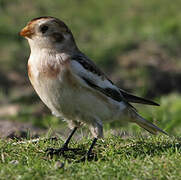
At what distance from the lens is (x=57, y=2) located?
1703 centimetres

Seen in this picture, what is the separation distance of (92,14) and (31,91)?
5905 mm

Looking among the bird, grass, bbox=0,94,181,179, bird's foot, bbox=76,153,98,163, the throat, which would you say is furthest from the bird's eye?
bird's foot, bbox=76,153,98,163

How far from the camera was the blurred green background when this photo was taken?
32.6ft

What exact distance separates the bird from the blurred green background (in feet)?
8.29

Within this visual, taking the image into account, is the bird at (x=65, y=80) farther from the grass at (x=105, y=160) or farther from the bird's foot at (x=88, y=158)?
the grass at (x=105, y=160)

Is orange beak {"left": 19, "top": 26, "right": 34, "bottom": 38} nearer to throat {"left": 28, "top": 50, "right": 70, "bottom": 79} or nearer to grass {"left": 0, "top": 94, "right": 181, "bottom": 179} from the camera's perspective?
throat {"left": 28, "top": 50, "right": 70, "bottom": 79}

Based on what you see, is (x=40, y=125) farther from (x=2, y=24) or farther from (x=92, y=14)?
(x=92, y=14)

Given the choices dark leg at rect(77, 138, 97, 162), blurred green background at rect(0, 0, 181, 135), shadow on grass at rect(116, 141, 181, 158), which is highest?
dark leg at rect(77, 138, 97, 162)

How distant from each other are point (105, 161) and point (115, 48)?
841 cm

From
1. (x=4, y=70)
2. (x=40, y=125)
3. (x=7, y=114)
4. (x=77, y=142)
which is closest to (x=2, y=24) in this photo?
(x=4, y=70)

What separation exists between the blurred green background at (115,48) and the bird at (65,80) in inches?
99.5

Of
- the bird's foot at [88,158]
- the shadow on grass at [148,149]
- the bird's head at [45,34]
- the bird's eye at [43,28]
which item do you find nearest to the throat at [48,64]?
the bird's head at [45,34]

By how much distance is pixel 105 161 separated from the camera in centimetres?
480

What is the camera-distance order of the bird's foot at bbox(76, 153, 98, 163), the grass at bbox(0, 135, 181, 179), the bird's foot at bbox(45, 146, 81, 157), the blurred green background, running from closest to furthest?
1. the grass at bbox(0, 135, 181, 179)
2. the bird's foot at bbox(76, 153, 98, 163)
3. the bird's foot at bbox(45, 146, 81, 157)
4. the blurred green background
